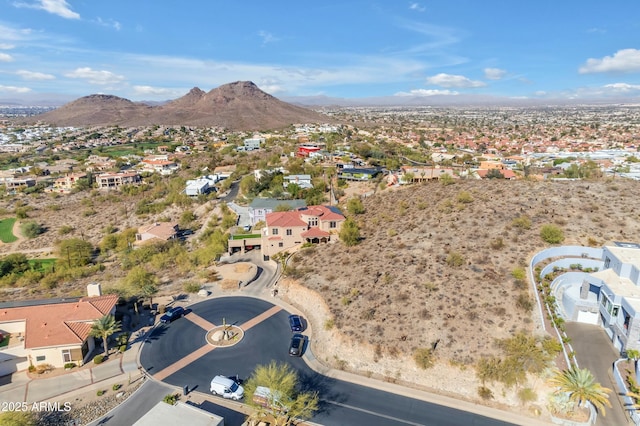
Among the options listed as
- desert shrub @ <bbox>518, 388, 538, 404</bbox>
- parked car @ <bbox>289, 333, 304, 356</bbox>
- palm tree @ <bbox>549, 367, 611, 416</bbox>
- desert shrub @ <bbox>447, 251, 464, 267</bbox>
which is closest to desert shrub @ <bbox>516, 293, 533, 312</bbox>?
desert shrub @ <bbox>447, 251, 464, 267</bbox>

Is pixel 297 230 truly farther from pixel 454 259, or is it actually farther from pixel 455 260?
pixel 455 260

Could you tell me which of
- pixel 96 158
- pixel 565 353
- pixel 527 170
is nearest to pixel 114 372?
pixel 565 353

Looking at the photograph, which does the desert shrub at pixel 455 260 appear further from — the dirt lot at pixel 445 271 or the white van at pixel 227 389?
the white van at pixel 227 389

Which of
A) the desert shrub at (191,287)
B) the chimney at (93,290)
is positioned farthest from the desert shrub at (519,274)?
the chimney at (93,290)

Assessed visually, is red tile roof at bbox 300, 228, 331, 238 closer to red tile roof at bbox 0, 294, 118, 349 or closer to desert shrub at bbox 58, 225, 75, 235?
red tile roof at bbox 0, 294, 118, 349

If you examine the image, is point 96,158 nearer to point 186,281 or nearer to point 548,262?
point 186,281
